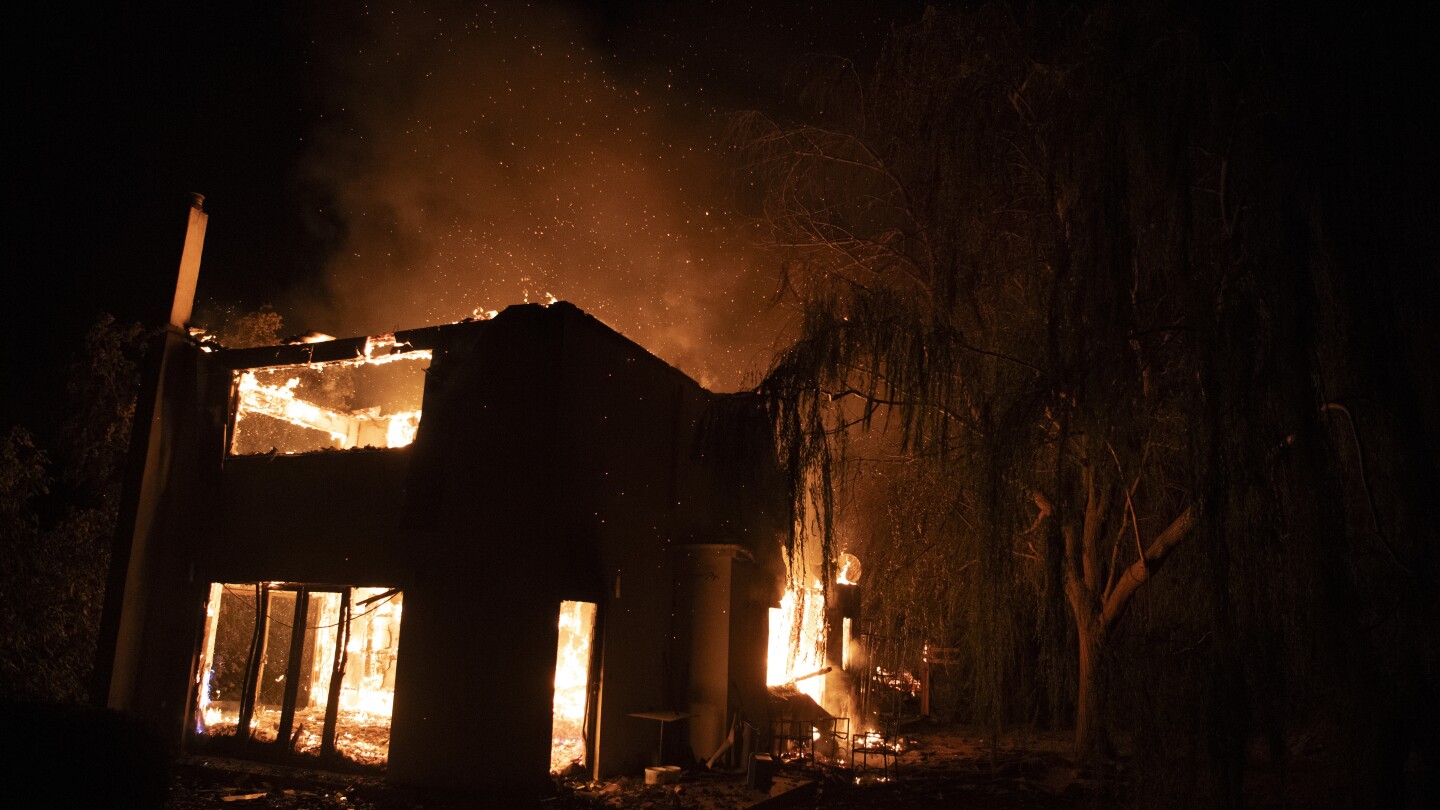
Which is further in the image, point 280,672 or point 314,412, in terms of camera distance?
point 314,412

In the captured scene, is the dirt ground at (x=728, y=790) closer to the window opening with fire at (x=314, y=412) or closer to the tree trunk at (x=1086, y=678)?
the tree trunk at (x=1086, y=678)

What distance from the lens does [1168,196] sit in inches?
250

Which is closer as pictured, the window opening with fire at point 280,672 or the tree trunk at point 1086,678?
the tree trunk at point 1086,678

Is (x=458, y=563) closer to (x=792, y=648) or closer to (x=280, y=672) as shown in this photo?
(x=280, y=672)

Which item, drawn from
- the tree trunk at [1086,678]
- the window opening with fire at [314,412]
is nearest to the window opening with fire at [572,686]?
the window opening with fire at [314,412]

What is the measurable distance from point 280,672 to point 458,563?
5596mm

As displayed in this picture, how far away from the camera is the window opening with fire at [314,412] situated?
1205cm

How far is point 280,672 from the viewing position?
13352 mm

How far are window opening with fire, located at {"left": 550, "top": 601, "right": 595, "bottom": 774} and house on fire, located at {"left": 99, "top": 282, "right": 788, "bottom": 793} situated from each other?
0.14 feet

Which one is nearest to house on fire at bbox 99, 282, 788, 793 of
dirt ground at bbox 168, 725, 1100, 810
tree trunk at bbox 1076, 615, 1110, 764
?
dirt ground at bbox 168, 725, 1100, 810

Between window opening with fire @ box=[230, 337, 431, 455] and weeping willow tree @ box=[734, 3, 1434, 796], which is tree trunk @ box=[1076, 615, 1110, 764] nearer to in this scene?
weeping willow tree @ box=[734, 3, 1434, 796]

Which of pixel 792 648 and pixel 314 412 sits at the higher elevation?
pixel 314 412

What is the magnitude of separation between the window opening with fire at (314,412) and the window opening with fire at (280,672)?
216 cm

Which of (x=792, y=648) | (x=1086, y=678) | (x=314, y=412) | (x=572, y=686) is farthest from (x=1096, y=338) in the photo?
(x=314, y=412)
